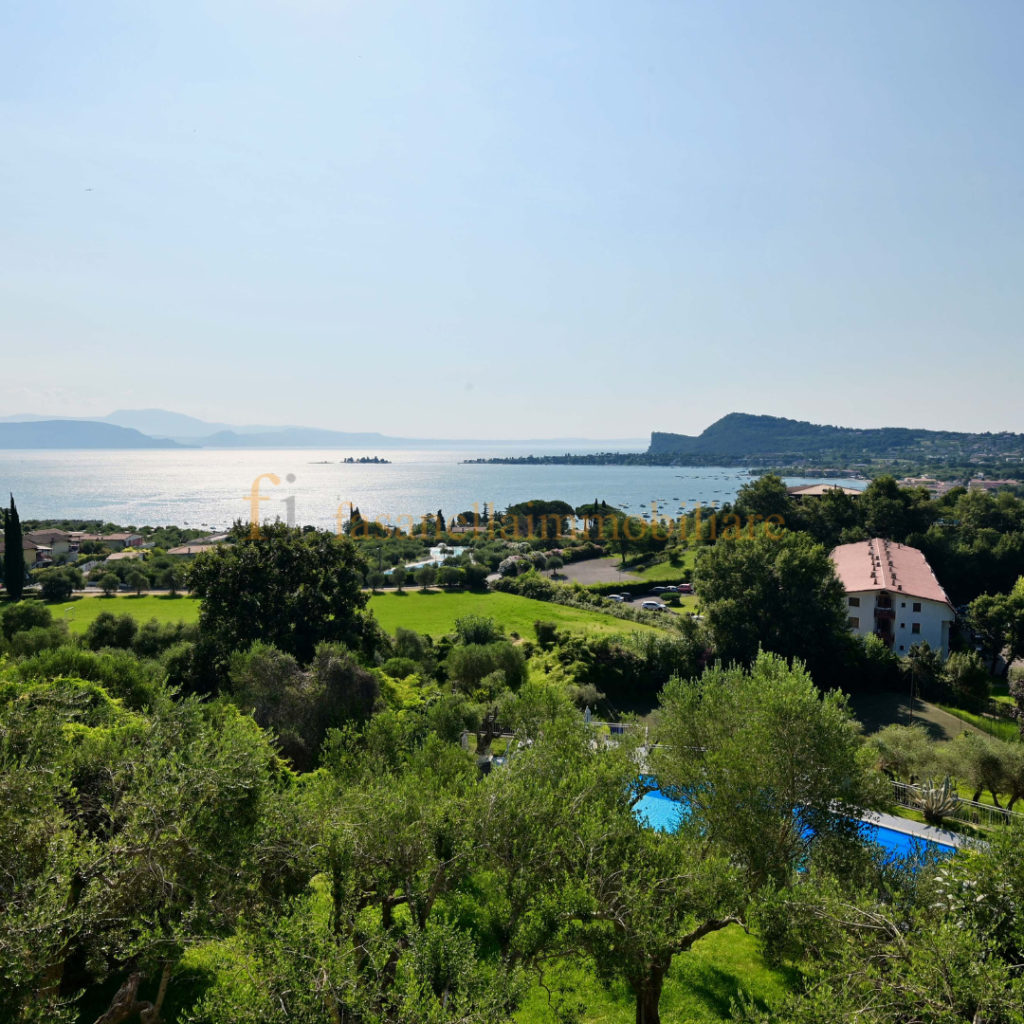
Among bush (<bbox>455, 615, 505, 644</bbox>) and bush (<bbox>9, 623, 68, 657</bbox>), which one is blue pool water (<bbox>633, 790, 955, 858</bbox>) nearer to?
bush (<bbox>455, 615, 505, 644</bbox>)

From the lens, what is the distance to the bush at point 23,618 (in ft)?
95.1

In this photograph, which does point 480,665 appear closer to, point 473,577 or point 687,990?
point 687,990

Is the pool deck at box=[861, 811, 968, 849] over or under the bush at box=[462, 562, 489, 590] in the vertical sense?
under

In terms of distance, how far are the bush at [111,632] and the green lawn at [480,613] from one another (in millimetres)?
12132

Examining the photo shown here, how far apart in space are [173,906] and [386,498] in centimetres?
16489

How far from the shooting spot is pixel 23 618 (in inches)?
1150

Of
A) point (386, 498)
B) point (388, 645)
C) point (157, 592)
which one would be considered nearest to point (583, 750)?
point (388, 645)

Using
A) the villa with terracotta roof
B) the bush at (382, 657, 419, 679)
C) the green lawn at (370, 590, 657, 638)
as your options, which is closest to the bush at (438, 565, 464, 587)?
the green lawn at (370, 590, 657, 638)

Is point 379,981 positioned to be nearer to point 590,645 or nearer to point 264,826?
point 264,826

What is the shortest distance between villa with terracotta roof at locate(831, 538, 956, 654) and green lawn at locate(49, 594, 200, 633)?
37567 millimetres

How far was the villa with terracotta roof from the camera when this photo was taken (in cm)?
3759

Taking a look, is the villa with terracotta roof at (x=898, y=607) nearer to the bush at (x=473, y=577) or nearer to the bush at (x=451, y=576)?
the bush at (x=473, y=577)

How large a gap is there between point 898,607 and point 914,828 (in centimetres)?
2394

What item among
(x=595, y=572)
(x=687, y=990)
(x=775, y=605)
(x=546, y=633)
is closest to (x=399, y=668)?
(x=546, y=633)
